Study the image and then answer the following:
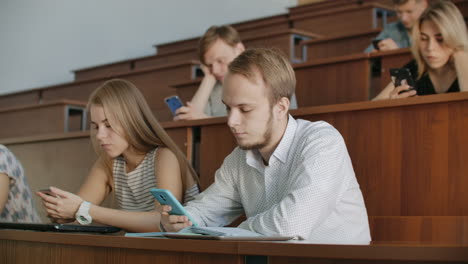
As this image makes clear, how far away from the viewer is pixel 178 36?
420cm

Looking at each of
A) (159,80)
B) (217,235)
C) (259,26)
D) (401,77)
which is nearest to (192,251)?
(217,235)

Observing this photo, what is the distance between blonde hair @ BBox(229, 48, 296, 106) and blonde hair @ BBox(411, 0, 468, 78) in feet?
2.23

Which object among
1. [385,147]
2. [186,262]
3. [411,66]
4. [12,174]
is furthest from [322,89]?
[186,262]

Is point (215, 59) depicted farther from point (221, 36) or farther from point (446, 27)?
point (446, 27)

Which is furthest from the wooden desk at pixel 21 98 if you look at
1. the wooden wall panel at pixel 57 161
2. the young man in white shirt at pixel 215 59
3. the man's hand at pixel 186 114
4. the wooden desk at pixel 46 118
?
the man's hand at pixel 186 114

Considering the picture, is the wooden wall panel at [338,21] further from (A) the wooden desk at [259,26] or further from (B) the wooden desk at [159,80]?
(B) the wooden desk at [159,80]

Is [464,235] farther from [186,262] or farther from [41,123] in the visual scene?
[41,123]

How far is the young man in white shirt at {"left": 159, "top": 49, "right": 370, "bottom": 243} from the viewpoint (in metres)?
1.01

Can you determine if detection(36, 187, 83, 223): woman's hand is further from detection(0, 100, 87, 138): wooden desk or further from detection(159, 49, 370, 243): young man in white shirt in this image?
detection(0, 100, 87, 138): wooden desk

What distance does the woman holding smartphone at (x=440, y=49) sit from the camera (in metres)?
1.65

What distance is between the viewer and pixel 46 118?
2834 millimetres

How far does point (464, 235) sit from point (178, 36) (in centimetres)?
333

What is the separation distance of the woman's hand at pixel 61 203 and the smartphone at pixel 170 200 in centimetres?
32

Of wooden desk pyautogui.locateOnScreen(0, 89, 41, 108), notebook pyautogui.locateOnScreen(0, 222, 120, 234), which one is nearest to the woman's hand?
notebook pyautogui.locateOnScreen(0, 222, 120, 234)
